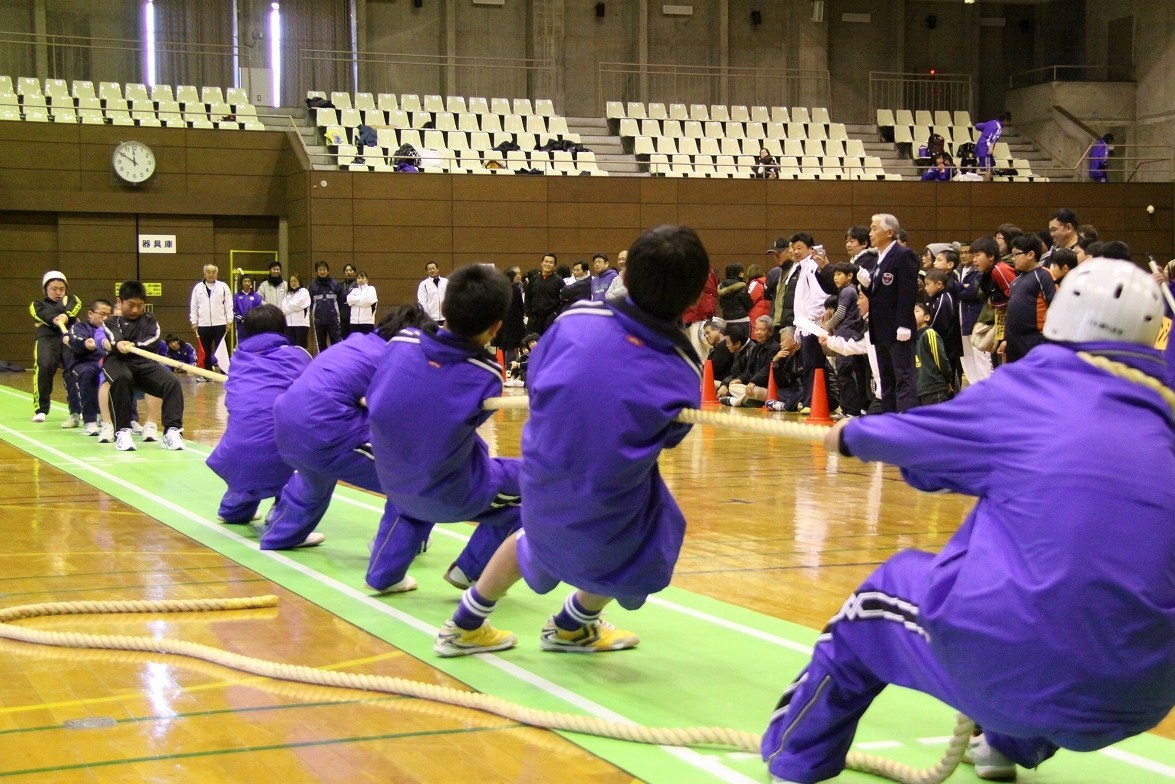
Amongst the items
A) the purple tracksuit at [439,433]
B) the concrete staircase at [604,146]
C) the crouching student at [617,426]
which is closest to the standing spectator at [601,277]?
the concrete staircase at [604,146]

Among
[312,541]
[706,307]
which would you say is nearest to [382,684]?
[312,541]

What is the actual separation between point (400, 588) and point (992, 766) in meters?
2.76

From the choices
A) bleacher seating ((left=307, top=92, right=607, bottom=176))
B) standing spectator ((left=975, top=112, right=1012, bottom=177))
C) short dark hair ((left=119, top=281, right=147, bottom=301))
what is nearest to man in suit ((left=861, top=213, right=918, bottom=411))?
short dark hair ((left=119, top=281, right=147, bottom=301))

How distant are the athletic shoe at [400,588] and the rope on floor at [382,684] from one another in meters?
0.42

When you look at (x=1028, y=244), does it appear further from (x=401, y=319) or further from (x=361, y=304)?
(x=361, y=304)

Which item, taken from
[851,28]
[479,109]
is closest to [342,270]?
[479,109]

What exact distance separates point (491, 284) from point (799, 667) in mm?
1754

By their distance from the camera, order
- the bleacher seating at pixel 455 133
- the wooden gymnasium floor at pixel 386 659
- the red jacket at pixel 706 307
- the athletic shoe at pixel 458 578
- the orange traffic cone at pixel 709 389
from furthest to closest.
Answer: the bleacher seating at pixel 455 133, the red jacket at pixel 706 307, the orange traffic cone at pixel 709 389, the athletic shoe at pixel 458 578, the wooden gymnasium floor at pixel 386 659

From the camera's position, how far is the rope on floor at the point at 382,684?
315cm

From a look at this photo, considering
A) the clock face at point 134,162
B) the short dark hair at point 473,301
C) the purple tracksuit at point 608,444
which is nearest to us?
the purple tracksuit at point 608,444

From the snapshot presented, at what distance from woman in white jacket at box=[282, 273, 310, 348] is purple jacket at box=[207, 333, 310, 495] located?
12.5 metres

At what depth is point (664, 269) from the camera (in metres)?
3.54

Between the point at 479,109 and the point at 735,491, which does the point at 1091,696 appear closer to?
the point at 735,491

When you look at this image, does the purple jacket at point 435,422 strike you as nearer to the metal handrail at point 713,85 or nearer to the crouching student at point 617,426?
the crouching student at point 617,426
